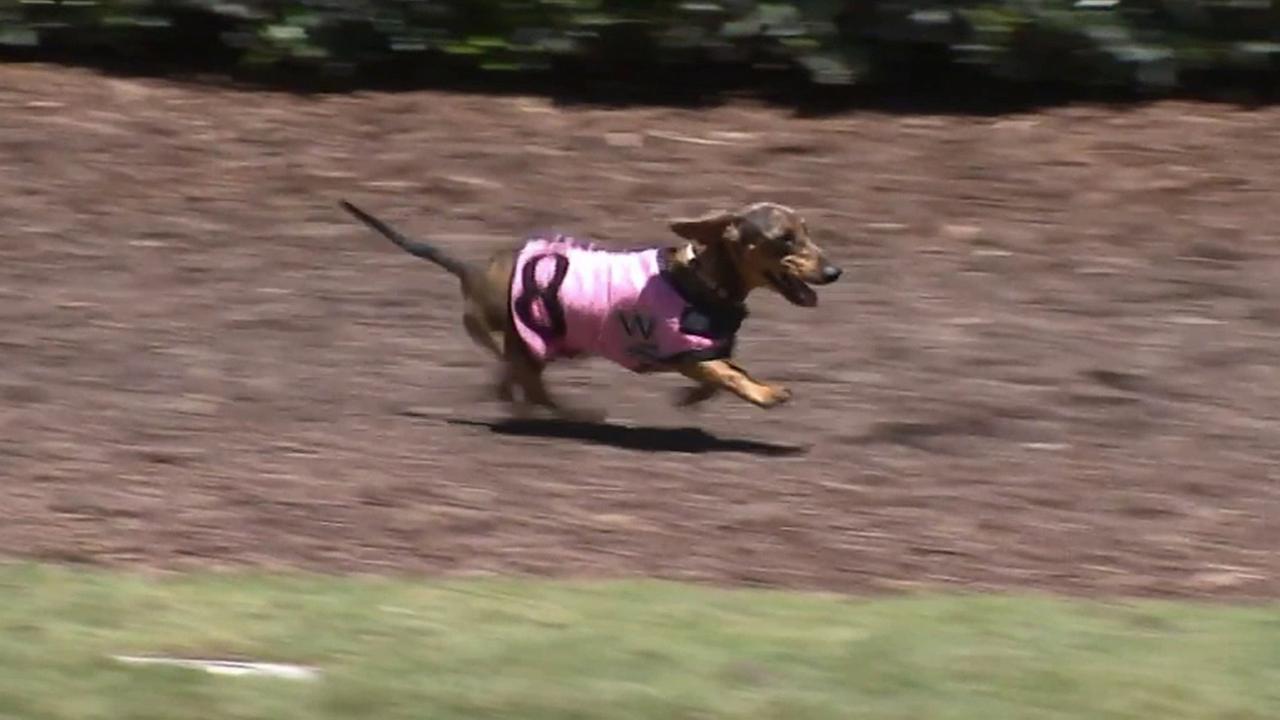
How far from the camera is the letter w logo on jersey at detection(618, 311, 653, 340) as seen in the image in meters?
8.35

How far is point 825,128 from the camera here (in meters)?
13.2

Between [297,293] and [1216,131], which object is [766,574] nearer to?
[297,293]

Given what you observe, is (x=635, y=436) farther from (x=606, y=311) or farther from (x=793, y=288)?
(x=793, y=288)

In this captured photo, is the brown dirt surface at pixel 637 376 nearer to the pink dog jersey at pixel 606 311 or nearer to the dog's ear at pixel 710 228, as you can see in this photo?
the pink dog jersey at pixel 606 311

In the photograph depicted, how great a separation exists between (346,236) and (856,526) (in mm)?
→ 5081

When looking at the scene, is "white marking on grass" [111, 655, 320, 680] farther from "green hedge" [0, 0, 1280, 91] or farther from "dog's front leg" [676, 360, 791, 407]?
"green hedge" [0, 0, 1280, 91]

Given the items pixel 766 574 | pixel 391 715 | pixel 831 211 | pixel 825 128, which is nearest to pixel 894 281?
pixel 831 211

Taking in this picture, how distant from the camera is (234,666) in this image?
550 cm

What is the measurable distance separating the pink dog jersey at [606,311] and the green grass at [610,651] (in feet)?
→ 6.06

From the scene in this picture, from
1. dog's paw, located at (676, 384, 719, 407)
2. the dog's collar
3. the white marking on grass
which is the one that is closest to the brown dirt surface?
dog's paw, located at (676, 384, 719, 407)

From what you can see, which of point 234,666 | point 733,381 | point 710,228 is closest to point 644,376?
Result: point 733,381

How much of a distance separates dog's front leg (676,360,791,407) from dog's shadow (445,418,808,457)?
35cm

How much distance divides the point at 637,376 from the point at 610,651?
4.47 meters

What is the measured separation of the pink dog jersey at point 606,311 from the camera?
27.3ft
